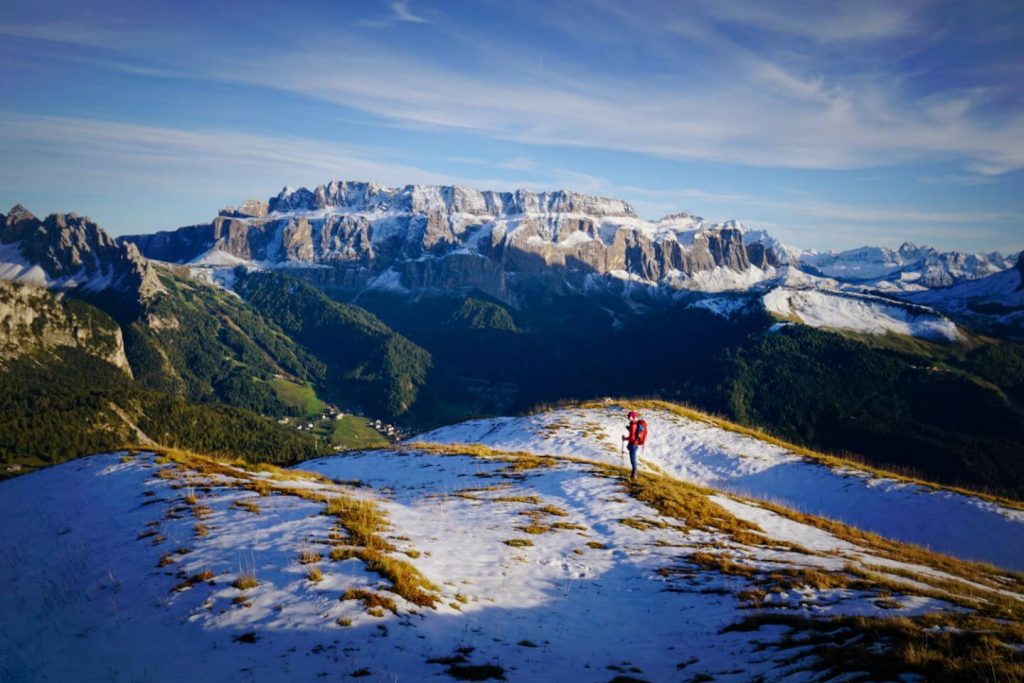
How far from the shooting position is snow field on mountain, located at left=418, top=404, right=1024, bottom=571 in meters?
34.6

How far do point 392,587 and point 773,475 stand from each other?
42.2m

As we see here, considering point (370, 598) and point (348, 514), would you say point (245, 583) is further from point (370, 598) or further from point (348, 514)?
point (348, 514)

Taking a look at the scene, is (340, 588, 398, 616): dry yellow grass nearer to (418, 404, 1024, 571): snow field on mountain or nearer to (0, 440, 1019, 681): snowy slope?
(0, 440, 1019, 681): snowy slope

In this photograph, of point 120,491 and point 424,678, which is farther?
point 120,491

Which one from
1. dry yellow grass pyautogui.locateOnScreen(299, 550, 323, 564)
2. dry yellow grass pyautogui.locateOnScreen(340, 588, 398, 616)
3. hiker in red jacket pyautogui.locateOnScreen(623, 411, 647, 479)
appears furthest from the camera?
hiker in red jacket pyautogui.locateOnScreen(623, 411, 647, 479)

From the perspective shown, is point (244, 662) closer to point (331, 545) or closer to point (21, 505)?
point (331, 545)

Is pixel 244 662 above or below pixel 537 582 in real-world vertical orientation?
above

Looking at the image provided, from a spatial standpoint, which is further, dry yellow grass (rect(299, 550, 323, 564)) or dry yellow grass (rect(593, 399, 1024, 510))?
dry yellow grass (rect(593, 399, 1024, 510))

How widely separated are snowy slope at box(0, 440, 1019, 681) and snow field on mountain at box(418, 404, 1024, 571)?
15.8 metres

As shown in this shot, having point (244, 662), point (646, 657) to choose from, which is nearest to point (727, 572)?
point (646, 657)

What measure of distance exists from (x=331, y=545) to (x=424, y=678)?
22.5 feet

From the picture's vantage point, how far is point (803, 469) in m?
46.9

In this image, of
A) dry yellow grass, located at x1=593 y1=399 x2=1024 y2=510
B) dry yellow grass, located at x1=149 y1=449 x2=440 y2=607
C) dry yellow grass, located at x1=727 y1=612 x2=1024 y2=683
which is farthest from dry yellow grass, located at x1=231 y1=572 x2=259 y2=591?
dry yellow grass, located at x1=593 y1=399 x2=1024 y2=510

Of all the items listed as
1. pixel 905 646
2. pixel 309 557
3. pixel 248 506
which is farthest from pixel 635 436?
pixel 248 506
